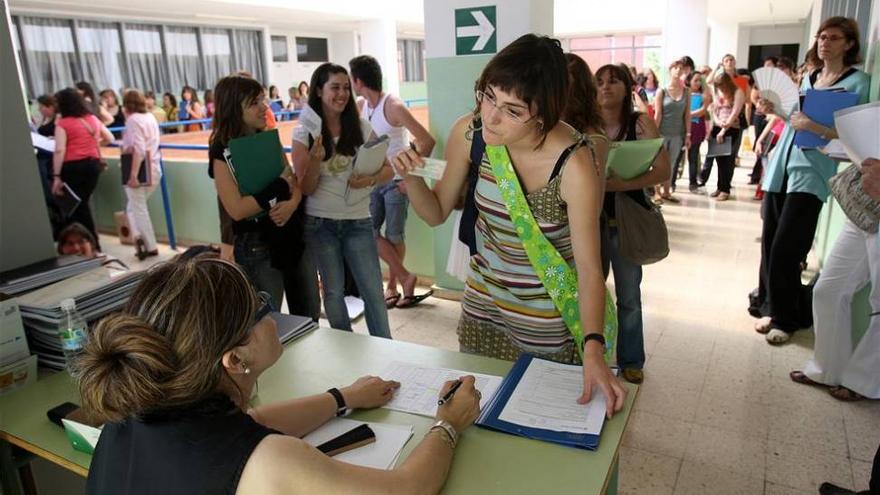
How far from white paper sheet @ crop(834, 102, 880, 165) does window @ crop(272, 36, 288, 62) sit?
1725 centimetres

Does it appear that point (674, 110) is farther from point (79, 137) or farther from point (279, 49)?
point (279, 49)

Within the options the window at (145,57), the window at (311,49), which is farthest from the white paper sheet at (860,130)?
the window at (311,49)

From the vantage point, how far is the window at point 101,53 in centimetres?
1250

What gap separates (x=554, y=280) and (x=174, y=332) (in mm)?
888

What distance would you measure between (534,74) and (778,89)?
2429mm

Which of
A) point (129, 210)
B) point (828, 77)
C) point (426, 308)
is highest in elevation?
point (828, 77)

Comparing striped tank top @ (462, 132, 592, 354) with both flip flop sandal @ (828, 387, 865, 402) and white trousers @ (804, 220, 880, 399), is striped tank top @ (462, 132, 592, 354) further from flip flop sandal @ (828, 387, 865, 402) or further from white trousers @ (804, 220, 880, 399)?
flip flop sandal @ (828, 387, 865, 402)

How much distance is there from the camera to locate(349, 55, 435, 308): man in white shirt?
132 inches

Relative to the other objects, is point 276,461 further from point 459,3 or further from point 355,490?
point 459,3

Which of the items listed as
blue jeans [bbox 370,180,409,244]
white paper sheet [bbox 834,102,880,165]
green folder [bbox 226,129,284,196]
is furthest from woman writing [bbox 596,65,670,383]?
blue jeans [bbox 370,180,409,244]

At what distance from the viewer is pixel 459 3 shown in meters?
3.43

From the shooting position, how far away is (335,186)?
267 centimetres

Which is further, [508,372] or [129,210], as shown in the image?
[129,210]

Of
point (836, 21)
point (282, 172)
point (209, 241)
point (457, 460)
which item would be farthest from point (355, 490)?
point (209, 241)
